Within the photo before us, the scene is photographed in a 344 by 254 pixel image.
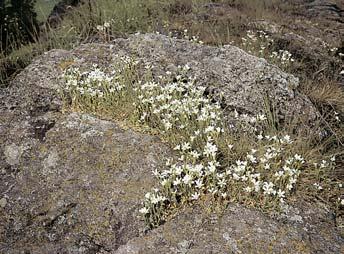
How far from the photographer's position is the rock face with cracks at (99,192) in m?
2.89

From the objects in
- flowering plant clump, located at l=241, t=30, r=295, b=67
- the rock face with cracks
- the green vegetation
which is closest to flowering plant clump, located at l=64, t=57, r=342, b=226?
the rock face with cracks

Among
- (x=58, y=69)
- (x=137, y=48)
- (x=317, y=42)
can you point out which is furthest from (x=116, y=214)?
(x=317, y=42)

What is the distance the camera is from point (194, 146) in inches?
144

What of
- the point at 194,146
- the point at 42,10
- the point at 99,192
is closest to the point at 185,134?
the point at 194,146

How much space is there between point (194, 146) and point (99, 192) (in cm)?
98

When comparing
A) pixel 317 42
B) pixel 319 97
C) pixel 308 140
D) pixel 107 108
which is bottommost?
pixel 317 42

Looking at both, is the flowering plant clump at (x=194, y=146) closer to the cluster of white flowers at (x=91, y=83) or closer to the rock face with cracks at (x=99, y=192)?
the cluster of white flowers at (x=91, y=83)

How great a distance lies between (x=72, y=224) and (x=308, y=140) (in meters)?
2.39

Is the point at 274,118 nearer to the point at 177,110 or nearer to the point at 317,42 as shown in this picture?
the point at 177,110

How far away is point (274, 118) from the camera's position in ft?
13.7

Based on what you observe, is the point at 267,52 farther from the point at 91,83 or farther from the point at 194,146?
the point at 194,146

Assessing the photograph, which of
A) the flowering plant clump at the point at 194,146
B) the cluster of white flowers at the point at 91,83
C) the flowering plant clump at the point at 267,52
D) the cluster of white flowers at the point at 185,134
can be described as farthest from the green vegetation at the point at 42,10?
the cluster of white flowers at the point at 185,134

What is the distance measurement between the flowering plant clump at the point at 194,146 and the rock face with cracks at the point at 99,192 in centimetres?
15

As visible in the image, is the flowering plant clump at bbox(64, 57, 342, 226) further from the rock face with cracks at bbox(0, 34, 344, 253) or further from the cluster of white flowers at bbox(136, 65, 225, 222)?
the rock face with cracks at bbox(0, 34, 344, 253)
